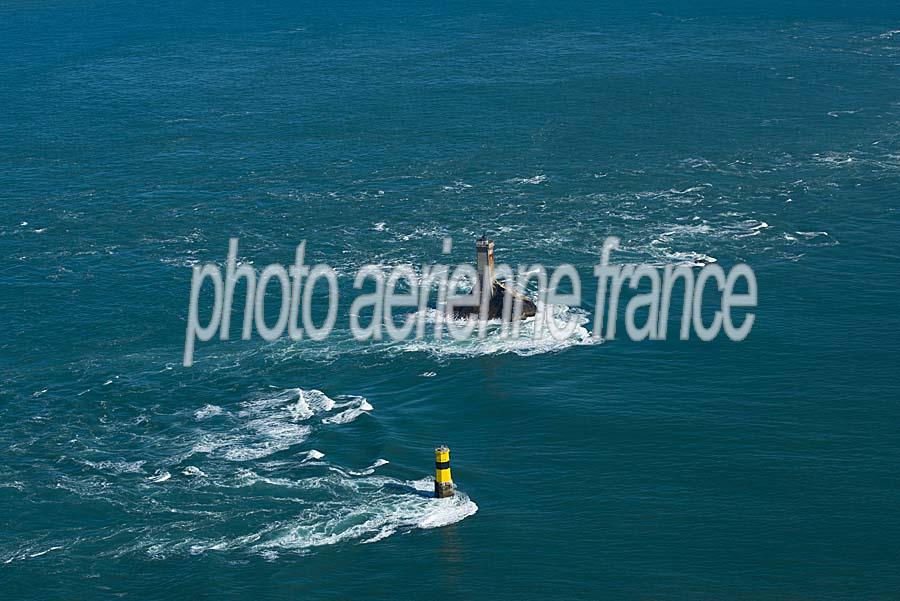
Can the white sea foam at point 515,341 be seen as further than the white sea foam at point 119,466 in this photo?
Yes

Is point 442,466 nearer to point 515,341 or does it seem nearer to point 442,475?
point 442,475

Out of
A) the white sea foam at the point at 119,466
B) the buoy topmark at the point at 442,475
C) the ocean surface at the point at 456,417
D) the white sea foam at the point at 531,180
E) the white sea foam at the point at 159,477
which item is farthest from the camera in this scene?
the white sea foam at the point at 531,180

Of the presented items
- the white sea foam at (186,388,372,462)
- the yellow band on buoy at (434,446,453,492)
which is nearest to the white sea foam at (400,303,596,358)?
the white sea foam at (186,388,372,462)

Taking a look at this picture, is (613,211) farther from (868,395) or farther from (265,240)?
(868,395)

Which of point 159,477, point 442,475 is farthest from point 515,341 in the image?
point 159,477

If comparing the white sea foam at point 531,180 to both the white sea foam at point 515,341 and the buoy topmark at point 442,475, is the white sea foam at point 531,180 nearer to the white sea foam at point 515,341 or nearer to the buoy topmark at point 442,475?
the white sea foam at point 515,341

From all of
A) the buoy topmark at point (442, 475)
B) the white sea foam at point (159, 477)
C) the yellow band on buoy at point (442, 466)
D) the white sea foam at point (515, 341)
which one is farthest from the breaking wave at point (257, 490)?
the white sea foam at point (515, 341)

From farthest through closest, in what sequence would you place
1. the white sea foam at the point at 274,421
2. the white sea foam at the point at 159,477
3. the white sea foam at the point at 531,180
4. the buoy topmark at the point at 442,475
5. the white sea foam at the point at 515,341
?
the white sea foam at the point at 531,180
the white sea foam at the point at 515,341
the white sea foam at the point at 274,421
the white sea foam at the point at 159,477
the buoy topmark at the point at 442,475

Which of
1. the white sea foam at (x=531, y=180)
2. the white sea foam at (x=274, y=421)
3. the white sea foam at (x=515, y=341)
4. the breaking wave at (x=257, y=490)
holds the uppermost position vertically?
the white sea foam at (x=531, y=180)
